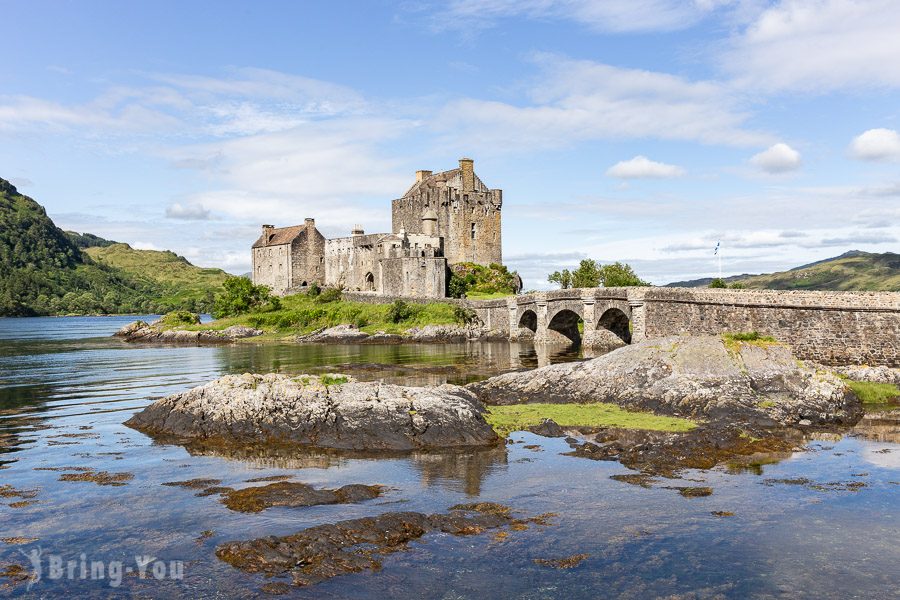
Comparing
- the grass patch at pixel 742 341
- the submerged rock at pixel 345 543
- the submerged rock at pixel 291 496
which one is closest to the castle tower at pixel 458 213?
the grass patch at pixel 742 341

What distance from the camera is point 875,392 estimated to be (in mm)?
24672

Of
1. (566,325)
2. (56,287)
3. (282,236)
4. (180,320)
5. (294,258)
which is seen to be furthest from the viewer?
(56,287)

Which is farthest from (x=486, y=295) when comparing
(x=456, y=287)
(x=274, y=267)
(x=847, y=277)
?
(x=847, y=277)

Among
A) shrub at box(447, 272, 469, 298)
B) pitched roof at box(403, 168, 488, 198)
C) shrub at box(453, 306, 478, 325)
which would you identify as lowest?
shrub at box(453, 306, 478, 325)

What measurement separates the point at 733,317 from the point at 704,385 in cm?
1575

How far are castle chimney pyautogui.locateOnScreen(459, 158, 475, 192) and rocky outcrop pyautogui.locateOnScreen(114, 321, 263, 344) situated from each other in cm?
2587

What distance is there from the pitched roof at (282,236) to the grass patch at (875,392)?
2586 inches

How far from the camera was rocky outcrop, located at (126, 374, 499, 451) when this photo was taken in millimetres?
18656

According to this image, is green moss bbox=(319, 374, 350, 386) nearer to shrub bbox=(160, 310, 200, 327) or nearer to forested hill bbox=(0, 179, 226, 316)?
shrub bbox=(160, 310, 200, 327)

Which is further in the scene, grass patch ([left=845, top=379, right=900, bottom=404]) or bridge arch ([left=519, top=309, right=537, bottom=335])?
bridge arch ([left=519, top=309, right=537, bottom=335])

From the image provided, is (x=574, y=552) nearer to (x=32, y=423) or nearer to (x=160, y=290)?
(x=32, y=423)

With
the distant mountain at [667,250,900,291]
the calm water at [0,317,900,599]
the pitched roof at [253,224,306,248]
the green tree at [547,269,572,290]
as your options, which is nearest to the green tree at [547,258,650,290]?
the green tree at [547,269,572,290]

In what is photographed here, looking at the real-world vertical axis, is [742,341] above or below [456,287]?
below

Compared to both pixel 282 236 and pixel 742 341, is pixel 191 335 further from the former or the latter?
pixel 742 341
